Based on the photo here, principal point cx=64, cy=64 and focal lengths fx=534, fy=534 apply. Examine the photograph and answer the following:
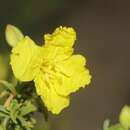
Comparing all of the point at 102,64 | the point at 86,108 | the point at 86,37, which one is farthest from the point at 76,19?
the point at 86,108

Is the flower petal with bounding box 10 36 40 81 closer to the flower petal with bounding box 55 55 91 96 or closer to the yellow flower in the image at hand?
the yellow flower

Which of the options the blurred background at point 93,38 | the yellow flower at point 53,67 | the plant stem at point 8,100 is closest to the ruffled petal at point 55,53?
the yellow flower at point 53,67

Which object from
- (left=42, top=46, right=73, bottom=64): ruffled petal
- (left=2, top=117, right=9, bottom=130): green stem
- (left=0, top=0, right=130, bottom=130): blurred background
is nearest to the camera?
(left=2, top=117, right=9, bottom=130): green stem

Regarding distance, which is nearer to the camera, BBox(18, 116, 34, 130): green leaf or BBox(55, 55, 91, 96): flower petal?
BBox(18, 116, 34, 130): green leaf

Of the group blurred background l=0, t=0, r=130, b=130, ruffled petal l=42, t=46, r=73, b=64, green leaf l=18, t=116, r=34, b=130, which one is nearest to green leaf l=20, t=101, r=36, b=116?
green leaf l=18, t=116, r=34, b=130

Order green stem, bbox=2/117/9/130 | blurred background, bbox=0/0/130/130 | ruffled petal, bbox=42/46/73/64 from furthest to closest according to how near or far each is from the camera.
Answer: blurred background, bbox=0/0/130/130 → ruffled petal, bbox=42/46/73/64 → green stem, bbox=2/117/9/130

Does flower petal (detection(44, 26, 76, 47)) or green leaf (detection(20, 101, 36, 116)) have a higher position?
flower petal (detection(44, 26, 76, 47))

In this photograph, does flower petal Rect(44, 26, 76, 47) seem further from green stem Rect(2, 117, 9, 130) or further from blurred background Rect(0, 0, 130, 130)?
blurred background Rect(0, 0, 130, 130)

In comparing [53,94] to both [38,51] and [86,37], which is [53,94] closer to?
[38,51]
